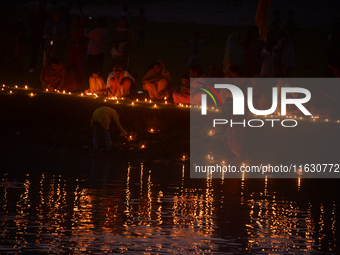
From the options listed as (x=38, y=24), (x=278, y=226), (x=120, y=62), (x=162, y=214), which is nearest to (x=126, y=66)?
(x=120, y=62)

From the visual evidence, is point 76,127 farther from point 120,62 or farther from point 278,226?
point 278,226

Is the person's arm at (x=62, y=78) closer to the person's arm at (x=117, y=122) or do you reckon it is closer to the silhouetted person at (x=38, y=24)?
the silhouetted person at (x=38, y=24)

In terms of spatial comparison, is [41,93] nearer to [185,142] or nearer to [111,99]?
[111,99]

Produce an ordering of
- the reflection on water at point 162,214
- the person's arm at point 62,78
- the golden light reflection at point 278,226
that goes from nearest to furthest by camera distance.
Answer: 1. the reflection on water at point 162,214
2. the golden light reflection at point 278,226
3. the person's arm at point 62,78

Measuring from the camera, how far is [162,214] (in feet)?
31.4

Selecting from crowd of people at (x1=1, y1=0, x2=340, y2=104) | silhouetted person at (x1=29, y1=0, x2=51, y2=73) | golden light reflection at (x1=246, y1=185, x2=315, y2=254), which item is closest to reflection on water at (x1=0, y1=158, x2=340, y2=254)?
golden light reflection at (x1=246, y1=185, x2=315, y2=254)

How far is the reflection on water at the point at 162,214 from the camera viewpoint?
789 centimetres

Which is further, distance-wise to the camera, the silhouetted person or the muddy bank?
the silhouetted person

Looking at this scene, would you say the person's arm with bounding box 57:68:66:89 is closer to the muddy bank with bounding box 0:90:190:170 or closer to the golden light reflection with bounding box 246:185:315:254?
the muddy bank with bounding box 0:90:190:170

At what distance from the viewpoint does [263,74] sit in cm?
1780

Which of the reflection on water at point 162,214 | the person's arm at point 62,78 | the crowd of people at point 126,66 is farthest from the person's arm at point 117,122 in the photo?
the person's arm at point 62,78

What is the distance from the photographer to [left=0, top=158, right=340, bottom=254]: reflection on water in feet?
25.9

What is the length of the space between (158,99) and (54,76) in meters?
2.75

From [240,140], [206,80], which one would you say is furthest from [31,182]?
[206,80]
